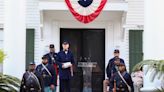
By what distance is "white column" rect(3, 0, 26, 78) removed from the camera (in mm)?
14852

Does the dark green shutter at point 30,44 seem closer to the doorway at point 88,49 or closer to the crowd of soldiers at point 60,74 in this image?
the doorway at point 88,49

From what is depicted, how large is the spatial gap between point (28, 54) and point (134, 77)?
5.91m

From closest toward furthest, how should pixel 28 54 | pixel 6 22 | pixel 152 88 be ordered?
1. pixel 152 88
2. pixel 6 22
3. pixel 28 54

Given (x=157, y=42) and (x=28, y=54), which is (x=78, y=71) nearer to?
(x=28, y=54)

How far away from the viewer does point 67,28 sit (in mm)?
21547

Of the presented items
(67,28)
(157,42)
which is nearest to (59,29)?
(67,28)

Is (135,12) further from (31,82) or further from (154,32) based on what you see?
(31,82)

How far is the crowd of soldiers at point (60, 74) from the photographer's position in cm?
1422

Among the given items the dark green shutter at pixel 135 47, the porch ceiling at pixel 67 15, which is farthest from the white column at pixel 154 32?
the dark green shutter at pixel 135 47

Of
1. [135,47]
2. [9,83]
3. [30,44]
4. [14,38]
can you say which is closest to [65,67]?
[14,38]

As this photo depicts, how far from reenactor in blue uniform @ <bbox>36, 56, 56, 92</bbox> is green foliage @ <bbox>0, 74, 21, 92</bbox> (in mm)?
2238

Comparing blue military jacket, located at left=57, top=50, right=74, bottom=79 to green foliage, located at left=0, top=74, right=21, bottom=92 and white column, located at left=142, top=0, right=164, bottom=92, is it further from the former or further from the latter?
white column, located at left=142, top=0, right=164, bottom=92

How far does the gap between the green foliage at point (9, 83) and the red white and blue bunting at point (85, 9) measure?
4.21 metres

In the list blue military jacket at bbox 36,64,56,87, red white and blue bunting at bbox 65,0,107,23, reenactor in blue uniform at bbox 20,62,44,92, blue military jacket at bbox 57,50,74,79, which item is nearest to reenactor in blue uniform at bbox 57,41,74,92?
blue military jacket at bbox 57,50,74,79
